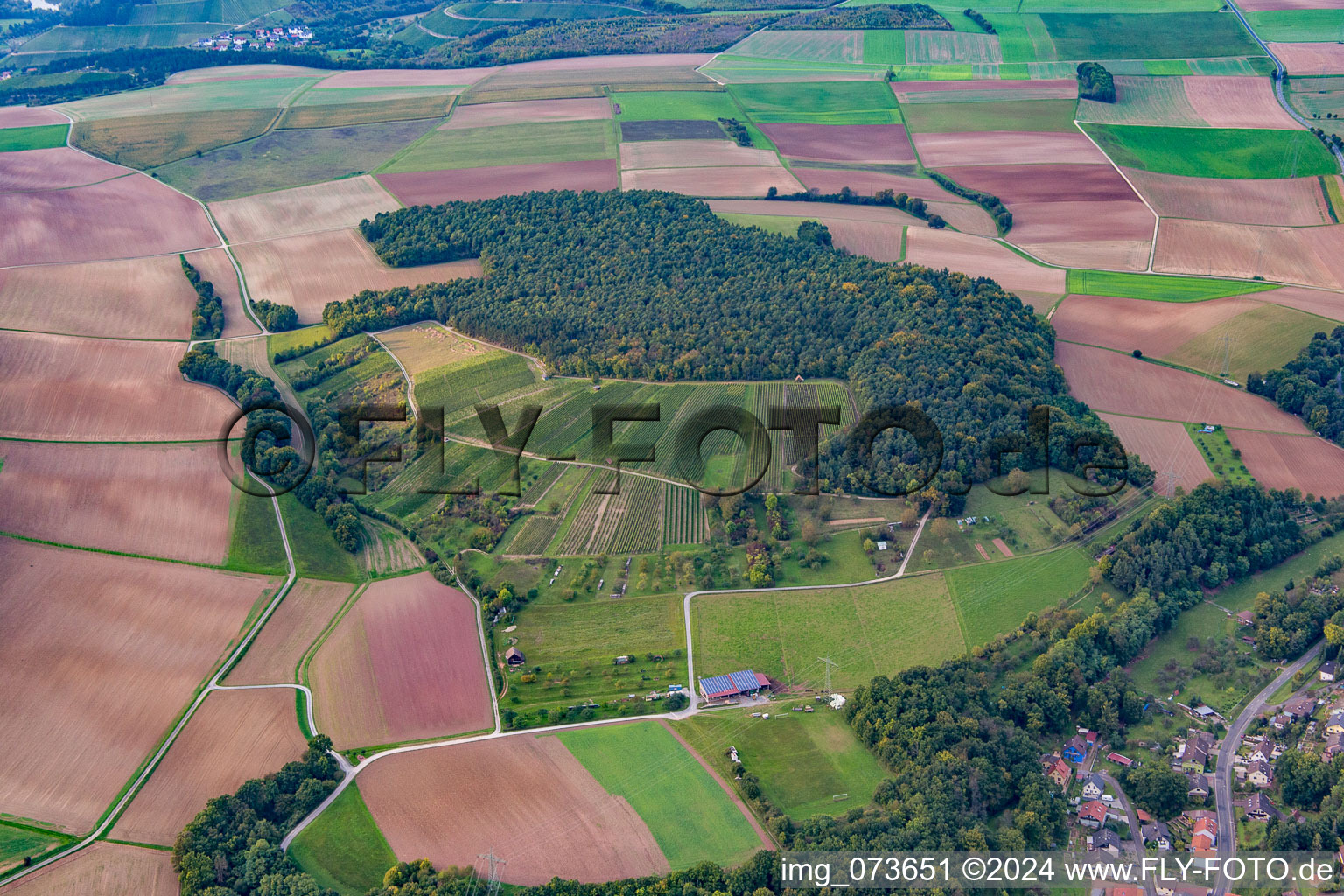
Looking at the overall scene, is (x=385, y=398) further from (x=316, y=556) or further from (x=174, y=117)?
(x=174, y=117)

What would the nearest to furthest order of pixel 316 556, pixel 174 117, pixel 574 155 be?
pixel 316 556 → pixel 574 155 → pixel 174 117

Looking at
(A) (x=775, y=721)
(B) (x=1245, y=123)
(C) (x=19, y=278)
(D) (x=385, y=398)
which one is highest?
(B) (x=1245, y=123)

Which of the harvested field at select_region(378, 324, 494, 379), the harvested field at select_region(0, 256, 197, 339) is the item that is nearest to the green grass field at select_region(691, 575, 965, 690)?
the harvested field at select_region(378, 324, 494, 379)

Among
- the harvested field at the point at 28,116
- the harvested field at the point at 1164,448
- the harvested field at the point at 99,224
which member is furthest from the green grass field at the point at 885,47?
the harvested field at the point at 28,116

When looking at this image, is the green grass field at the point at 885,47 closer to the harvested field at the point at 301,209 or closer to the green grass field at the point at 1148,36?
the green grass field at the point at 1148,36

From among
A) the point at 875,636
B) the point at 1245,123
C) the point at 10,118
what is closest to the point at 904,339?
the point at 875,636

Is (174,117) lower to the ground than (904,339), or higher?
higher
